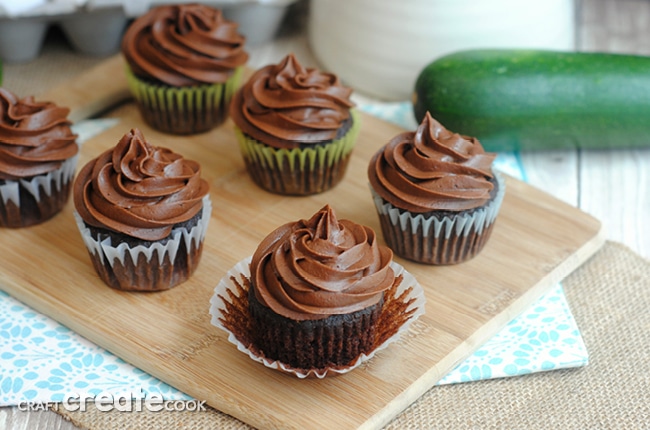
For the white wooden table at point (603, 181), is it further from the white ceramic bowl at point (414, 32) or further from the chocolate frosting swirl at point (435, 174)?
the chocolate frosting swirl at point (435, 174)

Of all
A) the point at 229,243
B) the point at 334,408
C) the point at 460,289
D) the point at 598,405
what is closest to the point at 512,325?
the point at 460,289

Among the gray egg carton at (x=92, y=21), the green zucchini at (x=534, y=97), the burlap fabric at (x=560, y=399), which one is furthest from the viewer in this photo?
the gray egg carton at (x=92, y=21)

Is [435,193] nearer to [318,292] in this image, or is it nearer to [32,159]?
[318,292]

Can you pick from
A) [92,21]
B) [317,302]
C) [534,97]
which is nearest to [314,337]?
[317,302]

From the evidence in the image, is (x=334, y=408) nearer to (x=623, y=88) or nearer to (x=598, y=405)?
(x=598, y=405)

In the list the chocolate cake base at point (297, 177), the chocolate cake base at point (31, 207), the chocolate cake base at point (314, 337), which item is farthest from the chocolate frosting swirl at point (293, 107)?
the chocolate cake base at point (314, 337)

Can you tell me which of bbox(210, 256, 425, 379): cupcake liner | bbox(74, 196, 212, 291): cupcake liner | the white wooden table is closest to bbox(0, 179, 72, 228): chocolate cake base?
bbox(74, 196, 212, 291): cupcake liner
